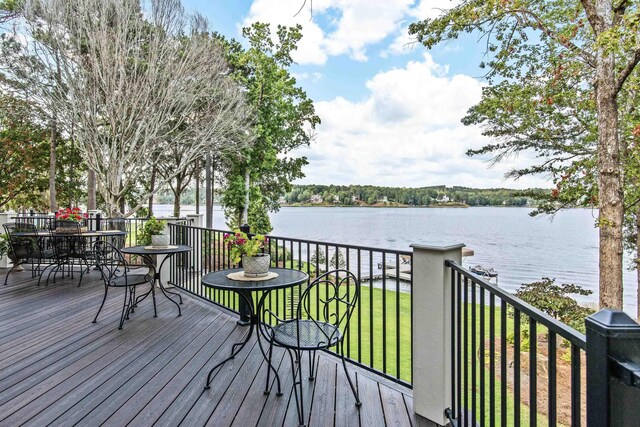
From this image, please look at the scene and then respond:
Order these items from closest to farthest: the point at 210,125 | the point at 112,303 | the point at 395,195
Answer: the point at 112,303 < the point at 210,125 < the point at 395,195

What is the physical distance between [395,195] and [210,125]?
16190 mm

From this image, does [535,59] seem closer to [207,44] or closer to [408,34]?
[408,34]

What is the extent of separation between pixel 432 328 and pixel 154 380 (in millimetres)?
2078

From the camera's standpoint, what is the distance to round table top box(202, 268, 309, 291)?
239 centimetres

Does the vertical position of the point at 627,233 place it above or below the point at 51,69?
below

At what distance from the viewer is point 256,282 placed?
2.54 m

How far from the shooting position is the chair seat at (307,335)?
208cm

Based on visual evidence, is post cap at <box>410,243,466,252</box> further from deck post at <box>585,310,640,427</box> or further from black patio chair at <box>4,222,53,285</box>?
black patio chair at <box>4,222,53,285</box>

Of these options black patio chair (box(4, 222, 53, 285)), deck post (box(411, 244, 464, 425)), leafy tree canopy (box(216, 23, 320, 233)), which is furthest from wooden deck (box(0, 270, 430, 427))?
leafy tree canopy (box(216, 23, 320, 233))

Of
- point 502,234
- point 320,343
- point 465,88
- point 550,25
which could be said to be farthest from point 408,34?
point 502,234

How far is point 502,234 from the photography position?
35281 mm

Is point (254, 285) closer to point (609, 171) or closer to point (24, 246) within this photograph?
point (24, 246)

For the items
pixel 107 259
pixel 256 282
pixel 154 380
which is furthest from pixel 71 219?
pixel 256 282

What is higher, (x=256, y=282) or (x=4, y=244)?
(x=256, y=282)
